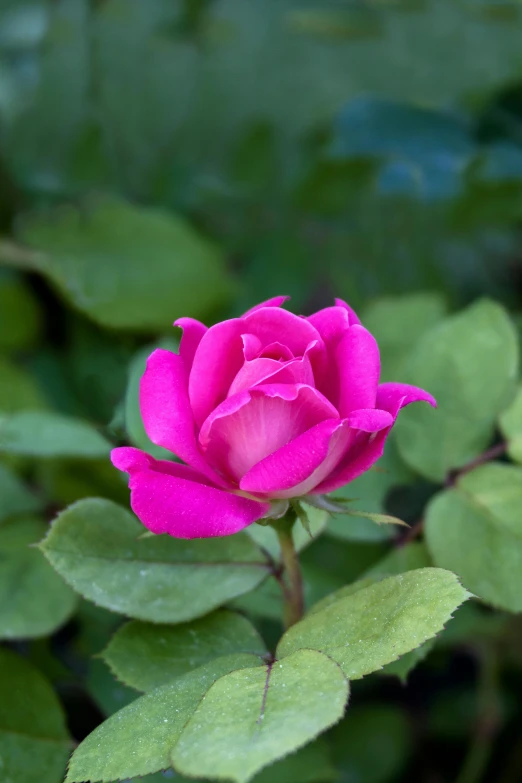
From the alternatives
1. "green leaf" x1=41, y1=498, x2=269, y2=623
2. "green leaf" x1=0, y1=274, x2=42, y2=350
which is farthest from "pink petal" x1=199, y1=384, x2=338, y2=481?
"green leaf" x1=0, y1=274, x2=42, y2=350

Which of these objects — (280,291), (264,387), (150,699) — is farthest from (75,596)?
(280,291)

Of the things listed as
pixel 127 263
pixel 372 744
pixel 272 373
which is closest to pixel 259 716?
pixel 272 373

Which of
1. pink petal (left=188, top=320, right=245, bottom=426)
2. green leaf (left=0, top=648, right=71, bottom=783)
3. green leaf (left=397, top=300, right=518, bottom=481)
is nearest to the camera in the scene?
pink petal (left=188, top=320, right=245, bottom=426)

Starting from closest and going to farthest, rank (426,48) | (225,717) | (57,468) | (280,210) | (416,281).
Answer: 1. (225,717)
2. (57,468)
3. (416,281)
4. (280,210)
5. (426,48)

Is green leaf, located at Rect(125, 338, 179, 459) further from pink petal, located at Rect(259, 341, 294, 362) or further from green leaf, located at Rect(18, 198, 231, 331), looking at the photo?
green leaf, located at Rect(18, 198, 231, 331)

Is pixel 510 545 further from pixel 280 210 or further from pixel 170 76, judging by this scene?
pixel 170 76
